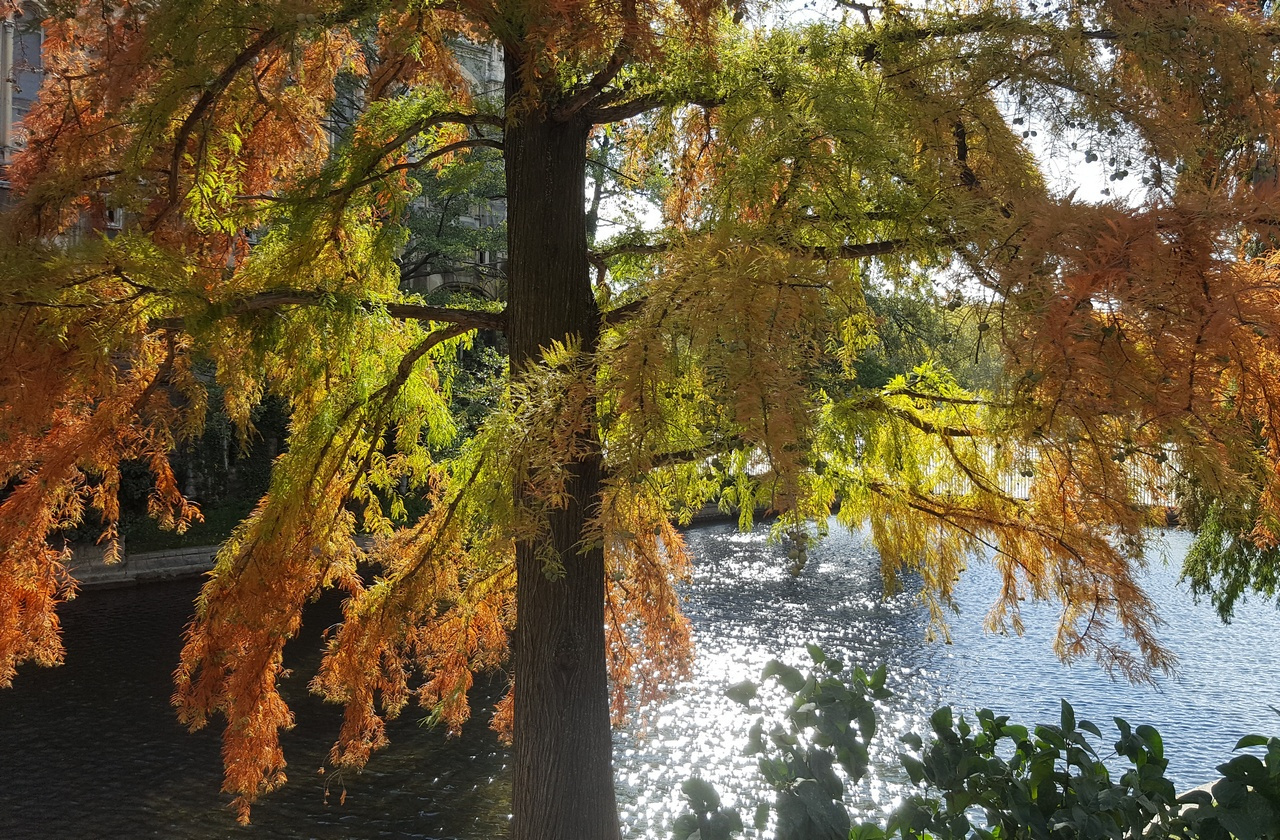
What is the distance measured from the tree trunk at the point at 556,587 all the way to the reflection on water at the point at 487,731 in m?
1.02

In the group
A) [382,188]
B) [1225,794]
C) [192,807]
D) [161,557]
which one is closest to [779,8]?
[382,188]

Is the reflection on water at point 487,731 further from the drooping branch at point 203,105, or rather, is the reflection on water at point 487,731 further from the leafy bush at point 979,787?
the drooping branch at point 203,105

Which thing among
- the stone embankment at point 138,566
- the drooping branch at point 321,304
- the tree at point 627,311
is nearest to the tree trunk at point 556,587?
the tree at point 627,311

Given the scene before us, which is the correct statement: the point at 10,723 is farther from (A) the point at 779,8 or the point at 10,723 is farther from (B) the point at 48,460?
(A) the point at 779,8

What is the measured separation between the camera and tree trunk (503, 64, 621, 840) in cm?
361

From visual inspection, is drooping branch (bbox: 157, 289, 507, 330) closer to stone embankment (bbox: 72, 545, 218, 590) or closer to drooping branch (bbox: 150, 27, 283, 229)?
drooping branch (bbox: 150, 27, 283, 229)

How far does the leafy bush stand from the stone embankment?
11.5 meters

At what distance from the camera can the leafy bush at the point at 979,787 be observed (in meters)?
1.51

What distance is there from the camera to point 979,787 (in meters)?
1.69

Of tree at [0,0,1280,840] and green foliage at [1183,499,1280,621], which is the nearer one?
tree at [0,0,1280,840]

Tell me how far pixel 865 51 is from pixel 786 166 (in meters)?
0.58

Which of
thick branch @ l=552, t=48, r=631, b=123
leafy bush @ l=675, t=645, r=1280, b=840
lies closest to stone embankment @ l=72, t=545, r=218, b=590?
thick branch @ l=552, t=48, r=631, b=123

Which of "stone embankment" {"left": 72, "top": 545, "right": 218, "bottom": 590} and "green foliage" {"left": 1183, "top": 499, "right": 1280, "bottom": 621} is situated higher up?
"green foliage" {"left": 1183, "top": 499, "right": 1280, "bottom": 621}

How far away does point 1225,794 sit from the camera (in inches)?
59.6
